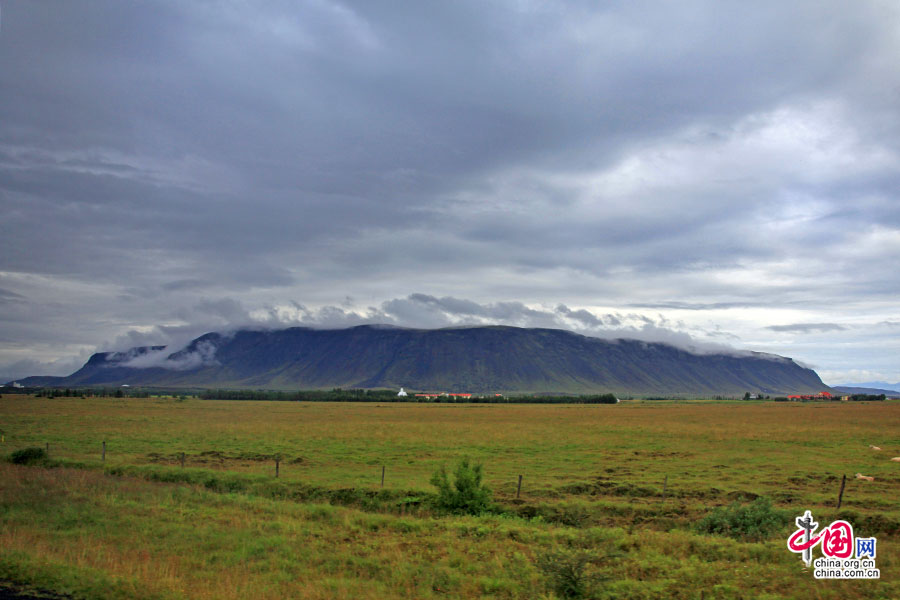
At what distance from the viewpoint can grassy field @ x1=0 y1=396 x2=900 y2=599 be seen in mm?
14039

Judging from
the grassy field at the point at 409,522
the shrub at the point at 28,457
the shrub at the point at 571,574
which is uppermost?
the shrub at the point at 571,574

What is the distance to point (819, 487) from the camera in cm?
2975

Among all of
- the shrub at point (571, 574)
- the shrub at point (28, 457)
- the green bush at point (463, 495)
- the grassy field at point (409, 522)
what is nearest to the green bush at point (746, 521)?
the grassy field at point (409, 522)

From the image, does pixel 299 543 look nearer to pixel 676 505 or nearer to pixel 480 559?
pixel 480 559

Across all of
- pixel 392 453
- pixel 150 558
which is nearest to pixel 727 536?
pixel 150 558

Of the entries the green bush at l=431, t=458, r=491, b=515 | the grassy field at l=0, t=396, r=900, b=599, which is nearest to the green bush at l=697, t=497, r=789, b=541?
the grassy field at l=0, t=396, r=900, b=599

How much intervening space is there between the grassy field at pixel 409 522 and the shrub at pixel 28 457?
2210mm

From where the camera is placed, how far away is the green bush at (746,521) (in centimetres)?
1971

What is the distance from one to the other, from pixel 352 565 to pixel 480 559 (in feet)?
11.8

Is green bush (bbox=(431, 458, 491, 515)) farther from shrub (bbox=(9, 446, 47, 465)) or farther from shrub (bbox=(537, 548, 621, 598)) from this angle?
shrub (bbox=(9, 446, 47, 465))

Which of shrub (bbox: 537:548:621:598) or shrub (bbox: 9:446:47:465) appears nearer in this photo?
shrub (bbox: 537:548:621:598)

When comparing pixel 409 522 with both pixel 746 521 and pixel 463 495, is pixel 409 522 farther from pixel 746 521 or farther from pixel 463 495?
pixel 746 521

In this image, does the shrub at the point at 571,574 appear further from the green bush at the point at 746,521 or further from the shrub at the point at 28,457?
the shrub at the point at 28,457

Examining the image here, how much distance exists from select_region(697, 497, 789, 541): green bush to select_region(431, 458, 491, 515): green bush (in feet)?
27.7
